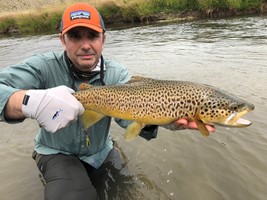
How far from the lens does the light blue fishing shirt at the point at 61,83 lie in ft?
10.9

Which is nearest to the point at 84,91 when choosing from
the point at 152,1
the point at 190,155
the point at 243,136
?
the point at 190,155

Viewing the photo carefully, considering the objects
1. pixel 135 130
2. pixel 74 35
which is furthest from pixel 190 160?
pixel 74 35

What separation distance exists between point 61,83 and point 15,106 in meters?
0.89

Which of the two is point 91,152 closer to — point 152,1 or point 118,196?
point 118,196

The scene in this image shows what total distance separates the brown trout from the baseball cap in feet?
2.03

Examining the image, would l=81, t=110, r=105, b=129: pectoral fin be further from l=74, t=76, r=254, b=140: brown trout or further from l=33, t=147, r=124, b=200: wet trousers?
l=33, t=147, r=124, b=200: wet trousers

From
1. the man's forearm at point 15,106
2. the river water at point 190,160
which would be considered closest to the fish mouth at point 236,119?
the river water at point 190,160

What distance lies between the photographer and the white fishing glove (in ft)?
8.70

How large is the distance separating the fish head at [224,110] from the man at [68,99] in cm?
15

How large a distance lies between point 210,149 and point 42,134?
252cm

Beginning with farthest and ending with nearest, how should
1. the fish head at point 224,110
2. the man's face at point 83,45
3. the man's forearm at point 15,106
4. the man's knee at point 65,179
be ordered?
the man's face at point 83,45 < the man's knee at point 65,179 < the fish head at point 224,110 < the man's forearm at point 15,106

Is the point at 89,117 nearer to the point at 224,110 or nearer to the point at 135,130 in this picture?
the point at 135,130

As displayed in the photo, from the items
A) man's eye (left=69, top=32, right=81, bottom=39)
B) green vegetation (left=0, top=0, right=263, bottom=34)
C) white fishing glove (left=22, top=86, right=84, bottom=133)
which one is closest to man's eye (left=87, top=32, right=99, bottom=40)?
man's eye (left=69, top=32, right=81, bottom=39)

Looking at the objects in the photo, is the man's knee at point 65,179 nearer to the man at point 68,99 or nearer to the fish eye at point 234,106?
the man at point 68,99
